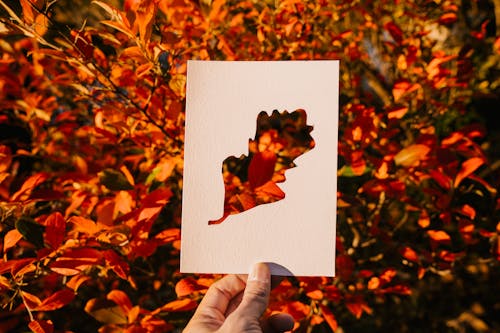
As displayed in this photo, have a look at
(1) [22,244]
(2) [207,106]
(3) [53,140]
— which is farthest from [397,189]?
(3) [53,140]

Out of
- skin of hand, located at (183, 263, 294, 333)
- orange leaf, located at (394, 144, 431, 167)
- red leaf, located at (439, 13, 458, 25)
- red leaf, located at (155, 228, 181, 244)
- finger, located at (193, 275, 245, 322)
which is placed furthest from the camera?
red leaf, located at (439, 13, 458, 25)

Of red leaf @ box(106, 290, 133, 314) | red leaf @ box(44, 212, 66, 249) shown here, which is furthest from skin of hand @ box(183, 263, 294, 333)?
red leaf @ box(44, 212, 66, 249)

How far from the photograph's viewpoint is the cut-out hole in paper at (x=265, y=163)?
1.00 metres

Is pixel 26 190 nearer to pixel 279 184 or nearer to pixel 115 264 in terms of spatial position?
pixel 115 264

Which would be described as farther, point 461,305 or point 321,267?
point 461,305

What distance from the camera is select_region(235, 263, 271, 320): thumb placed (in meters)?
0.95

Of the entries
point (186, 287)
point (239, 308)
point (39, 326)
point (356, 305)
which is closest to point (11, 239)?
point (39, 326)

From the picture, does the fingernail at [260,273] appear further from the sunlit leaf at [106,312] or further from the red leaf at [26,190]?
the red leaf at [26,190]

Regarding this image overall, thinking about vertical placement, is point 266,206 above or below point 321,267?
above

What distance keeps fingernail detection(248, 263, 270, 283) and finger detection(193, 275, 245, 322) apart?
151 millimetres

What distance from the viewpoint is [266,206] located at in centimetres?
99

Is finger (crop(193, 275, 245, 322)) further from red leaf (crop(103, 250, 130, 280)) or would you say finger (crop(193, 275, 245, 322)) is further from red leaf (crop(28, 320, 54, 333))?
red leaf (crop(28, 320, 54, 333))

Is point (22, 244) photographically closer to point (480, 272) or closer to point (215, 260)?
point (215, 260)

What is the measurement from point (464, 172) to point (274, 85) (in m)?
0.75
